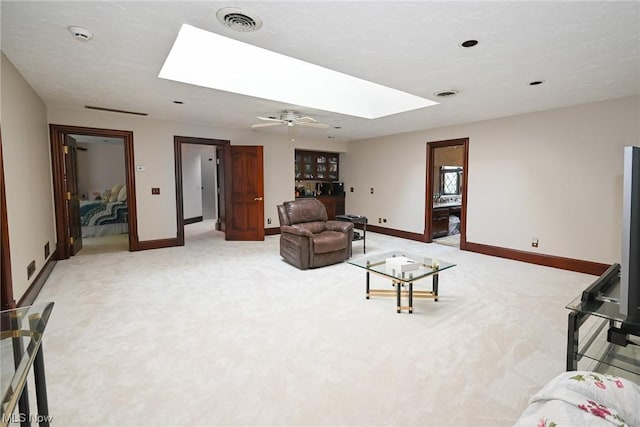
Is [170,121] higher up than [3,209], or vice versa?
[170,121]

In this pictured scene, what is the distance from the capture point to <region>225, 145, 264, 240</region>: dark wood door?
6.29 m

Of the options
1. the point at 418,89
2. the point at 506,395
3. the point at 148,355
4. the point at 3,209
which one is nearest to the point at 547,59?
the point at 418,89

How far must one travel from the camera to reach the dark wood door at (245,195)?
6293 millimetres

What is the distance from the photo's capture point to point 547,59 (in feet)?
8.80

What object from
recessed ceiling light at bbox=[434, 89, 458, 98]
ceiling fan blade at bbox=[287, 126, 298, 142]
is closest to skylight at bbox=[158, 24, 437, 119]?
recessed ceiling light at bbox=[434, 89, 458, 98]

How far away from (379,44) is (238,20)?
1081mm

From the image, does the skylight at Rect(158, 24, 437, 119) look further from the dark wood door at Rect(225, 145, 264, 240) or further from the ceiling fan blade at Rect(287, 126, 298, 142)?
the dark wood door at Rect(225, 145, 264, 240)

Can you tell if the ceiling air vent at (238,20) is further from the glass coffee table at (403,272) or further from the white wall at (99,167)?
the white wall at (99,167)

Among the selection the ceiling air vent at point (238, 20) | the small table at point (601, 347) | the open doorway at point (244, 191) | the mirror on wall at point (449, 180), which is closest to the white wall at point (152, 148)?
the open doorway at point (244, 191)

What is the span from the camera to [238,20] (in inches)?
81.7

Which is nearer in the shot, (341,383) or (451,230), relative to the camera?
(341,383)

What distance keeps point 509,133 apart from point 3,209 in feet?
20.6

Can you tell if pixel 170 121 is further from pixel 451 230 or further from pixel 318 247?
pixel 451 230

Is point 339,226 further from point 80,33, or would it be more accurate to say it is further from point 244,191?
point 80,33
